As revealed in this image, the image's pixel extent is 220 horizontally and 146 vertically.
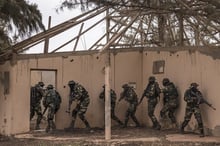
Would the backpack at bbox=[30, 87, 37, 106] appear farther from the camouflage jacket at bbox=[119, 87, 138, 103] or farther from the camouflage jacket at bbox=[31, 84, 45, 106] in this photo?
the camouflage jacket at bbox=[119, 87, 138, 103]

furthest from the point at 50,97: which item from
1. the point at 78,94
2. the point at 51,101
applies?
the point at 78,94

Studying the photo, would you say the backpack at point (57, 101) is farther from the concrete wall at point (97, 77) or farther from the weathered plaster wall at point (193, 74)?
the weathered plaster wall at point (193, 74)

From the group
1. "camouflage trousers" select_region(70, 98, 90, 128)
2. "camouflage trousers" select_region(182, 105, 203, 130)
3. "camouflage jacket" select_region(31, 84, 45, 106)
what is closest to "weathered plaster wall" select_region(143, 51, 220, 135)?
"camouflage trousers" select_region(182, 105, 203, 130)

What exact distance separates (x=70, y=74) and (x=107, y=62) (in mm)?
2800

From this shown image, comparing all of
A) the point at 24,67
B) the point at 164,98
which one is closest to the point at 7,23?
the point at 24,67

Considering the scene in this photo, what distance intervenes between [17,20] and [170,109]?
16.9 feet

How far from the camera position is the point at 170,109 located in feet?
45.6

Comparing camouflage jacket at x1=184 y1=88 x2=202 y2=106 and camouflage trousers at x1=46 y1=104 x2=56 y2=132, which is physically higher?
camouflage jacket at x1=184 y1=88 x2=202 y2=106

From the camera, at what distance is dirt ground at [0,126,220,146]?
39.0 ft

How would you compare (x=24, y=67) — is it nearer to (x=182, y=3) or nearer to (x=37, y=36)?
(x=37, y=36)

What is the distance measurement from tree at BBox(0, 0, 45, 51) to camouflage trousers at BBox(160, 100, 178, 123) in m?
4.51

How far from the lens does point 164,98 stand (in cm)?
1401

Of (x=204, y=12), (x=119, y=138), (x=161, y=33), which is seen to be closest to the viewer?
(x=204, y=12)

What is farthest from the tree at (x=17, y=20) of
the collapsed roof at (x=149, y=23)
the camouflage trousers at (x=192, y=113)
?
the camouflage trousers at (x=192, y=113)
